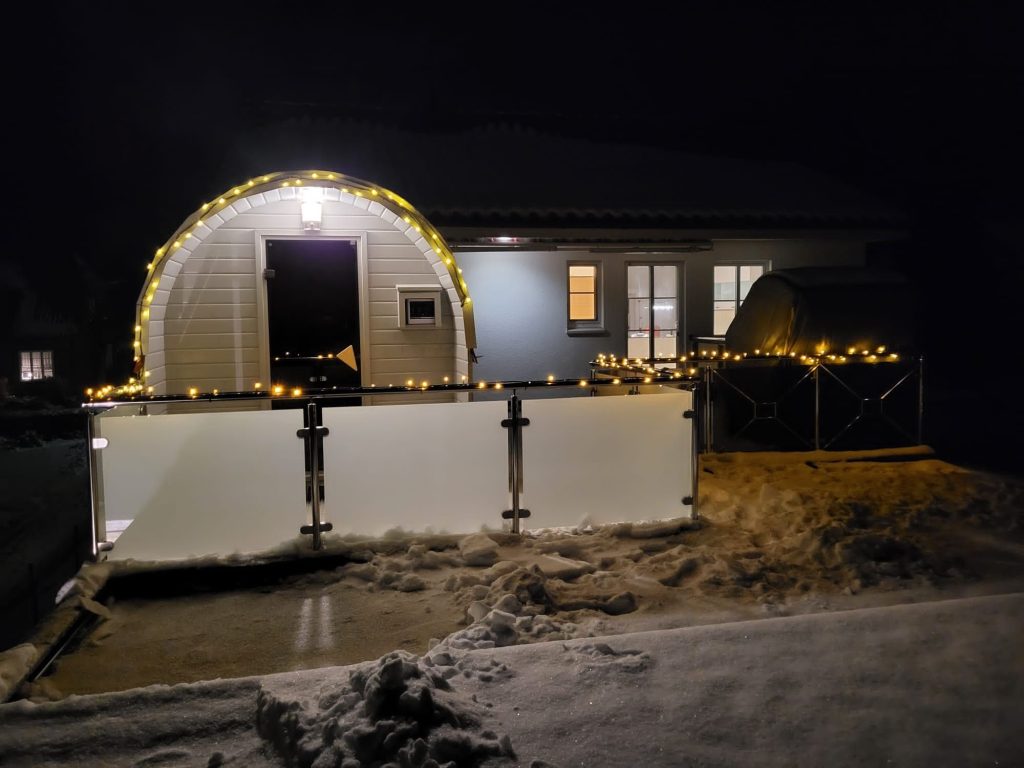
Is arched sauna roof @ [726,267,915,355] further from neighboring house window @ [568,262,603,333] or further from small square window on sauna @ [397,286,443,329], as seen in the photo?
small square window on sauna @ [397,286,443,329]

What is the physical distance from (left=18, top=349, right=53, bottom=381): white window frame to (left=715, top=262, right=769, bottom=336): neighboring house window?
17.5m

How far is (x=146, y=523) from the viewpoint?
5.88 m

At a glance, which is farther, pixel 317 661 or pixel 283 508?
pixel 283 508

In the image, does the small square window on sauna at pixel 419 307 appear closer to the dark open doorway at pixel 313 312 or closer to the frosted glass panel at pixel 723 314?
the dark open doorway at pixel 313 312

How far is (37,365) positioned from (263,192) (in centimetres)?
1709

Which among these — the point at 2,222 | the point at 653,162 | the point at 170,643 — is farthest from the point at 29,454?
the point at 2,222

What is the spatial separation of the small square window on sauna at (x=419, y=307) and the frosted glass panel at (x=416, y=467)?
10.8 feet

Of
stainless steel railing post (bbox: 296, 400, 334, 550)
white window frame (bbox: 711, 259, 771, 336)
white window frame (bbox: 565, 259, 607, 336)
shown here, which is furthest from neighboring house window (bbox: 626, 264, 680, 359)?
stainless steel railing post (bbox: 296, 400, 334, 550)

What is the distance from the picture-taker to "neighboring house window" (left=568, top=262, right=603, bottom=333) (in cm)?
1392

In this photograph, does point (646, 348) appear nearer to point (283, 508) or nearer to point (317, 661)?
point (283, 508)

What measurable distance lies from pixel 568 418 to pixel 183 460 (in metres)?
2.92

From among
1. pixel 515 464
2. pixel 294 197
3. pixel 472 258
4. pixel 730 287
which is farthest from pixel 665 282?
pixel 515 464

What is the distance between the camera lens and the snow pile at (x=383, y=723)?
2998mm

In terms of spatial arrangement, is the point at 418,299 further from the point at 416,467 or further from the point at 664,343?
the point at 664,343
